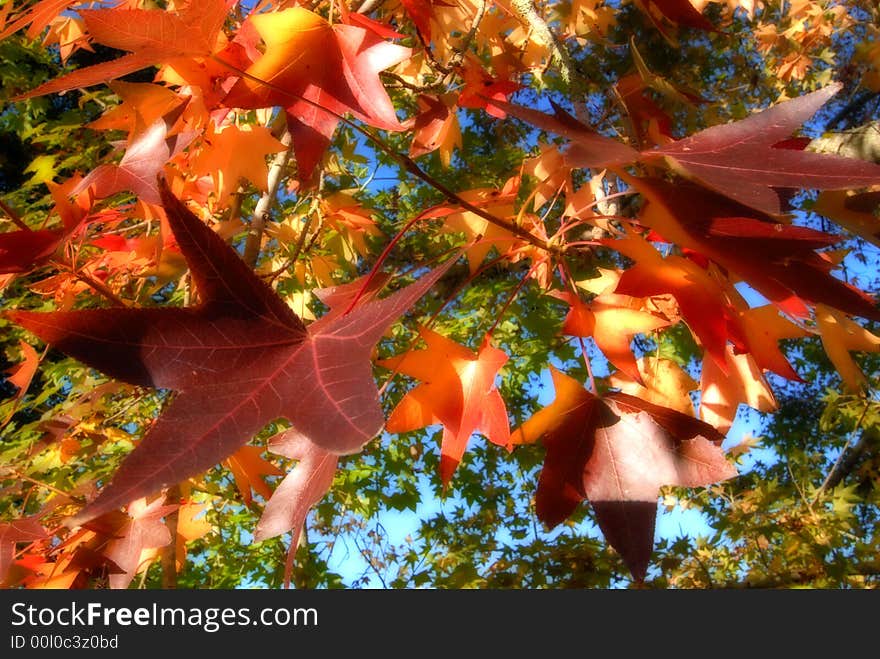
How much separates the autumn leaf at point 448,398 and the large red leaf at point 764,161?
0.28 m

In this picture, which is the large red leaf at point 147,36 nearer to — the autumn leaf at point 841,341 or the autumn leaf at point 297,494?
the autumn leaf at point 297,494

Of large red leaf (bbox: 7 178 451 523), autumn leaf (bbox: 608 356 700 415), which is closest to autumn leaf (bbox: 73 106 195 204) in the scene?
large red leaf (bbox: 7 178 451 523)

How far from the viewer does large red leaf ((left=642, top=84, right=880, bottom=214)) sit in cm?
43

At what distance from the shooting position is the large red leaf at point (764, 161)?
433mm

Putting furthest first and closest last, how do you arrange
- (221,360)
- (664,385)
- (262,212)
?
(262,212) → (664,385) → (221,360)

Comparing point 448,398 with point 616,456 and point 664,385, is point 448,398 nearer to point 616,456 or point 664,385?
point 616,456

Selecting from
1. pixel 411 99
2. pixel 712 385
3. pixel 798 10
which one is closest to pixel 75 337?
pixel 712 385

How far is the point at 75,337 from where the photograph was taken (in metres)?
0.42

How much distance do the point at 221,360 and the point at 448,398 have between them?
293 millimetres

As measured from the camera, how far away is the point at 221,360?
45cm

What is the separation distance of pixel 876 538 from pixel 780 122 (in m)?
2.88

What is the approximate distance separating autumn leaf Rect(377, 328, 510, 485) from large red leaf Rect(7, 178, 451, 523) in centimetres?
22

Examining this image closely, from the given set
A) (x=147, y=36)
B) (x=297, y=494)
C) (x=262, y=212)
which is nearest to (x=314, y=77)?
(x=147, y=36)

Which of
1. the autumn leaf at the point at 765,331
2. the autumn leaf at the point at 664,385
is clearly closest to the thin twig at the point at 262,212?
the autumn leaf at the point at 664,385
